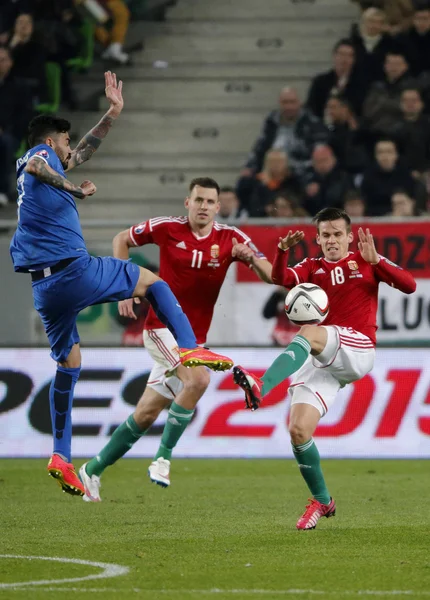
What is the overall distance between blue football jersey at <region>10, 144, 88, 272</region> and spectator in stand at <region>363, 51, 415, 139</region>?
8.18 meters

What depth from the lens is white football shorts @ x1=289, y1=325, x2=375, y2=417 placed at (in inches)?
312

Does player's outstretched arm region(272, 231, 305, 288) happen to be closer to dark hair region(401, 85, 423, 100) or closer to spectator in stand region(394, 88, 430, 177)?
spectator in stand region(394, 88, 430, 177)

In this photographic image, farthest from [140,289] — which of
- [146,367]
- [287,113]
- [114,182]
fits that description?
[114,182]

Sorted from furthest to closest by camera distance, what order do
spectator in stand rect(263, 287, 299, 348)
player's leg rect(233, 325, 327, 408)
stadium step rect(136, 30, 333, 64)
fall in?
1. stadium step rect(136, 30, 333, 64)
2. spectator in stand rect(263, 287, 299, 348)
3. player's leg rect(233, 325, 327, 408)

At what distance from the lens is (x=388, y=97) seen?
15.6m

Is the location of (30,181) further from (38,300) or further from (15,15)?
(15,15)

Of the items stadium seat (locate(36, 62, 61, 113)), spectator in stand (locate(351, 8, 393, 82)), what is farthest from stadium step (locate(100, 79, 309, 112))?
spectator in stand (locate(351, 8, 393, 82))

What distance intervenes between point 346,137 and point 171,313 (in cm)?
785

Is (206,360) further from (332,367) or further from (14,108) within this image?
(14,108)

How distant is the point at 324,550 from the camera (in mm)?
6988

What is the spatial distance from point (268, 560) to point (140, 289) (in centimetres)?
210

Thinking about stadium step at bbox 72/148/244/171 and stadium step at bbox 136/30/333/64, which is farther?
stadium step at bbox 136/30/333/64

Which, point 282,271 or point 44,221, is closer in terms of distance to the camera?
point 44,221

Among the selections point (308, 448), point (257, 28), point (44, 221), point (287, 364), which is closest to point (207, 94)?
point (257, 28)
